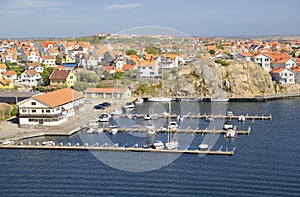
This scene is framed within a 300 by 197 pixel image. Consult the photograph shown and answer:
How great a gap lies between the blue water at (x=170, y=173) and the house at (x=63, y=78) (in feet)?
34.1

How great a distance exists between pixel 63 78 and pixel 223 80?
27.9ft

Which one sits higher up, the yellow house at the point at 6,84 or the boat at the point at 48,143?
the yellow house at the point at 6,84

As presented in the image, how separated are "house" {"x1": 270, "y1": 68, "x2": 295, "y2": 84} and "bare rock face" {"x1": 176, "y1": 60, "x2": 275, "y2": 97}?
2.97 feet

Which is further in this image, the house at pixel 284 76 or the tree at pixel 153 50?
the tree at pixel 153 50

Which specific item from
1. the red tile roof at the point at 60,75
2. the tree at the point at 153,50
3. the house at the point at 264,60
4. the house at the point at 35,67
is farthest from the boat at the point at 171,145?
the tree at the point at 153,50

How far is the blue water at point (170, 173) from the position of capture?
31.9 feet

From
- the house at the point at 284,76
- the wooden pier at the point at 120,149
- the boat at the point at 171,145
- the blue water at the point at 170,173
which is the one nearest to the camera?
the blue water at the point at 170,173

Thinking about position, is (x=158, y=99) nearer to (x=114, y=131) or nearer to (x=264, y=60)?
(x=114, y=131)

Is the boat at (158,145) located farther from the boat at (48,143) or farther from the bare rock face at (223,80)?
the bare rock face at (223,80)

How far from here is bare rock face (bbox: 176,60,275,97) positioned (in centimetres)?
2305

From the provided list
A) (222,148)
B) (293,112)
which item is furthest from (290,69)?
(222,148)

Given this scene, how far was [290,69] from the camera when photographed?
25.0 m

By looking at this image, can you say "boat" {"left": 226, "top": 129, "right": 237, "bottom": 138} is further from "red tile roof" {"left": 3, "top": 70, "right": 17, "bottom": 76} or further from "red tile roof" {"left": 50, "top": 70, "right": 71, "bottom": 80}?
"red tile roof" {"left": 3, "top": 70, "right": 17, "bottom": 76}

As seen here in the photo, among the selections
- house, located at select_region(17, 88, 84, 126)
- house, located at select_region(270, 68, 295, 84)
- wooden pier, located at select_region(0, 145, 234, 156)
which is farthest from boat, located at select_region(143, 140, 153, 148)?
house, located at select_region(270, 68, 295, 84)
